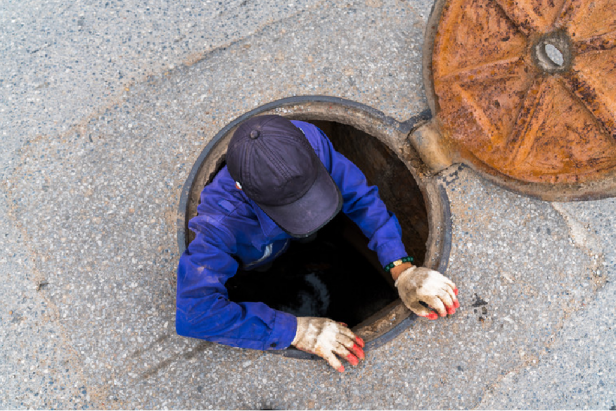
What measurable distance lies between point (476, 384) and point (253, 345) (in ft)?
3.61

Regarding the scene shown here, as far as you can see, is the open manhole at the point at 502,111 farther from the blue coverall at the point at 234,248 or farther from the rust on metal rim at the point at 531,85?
the blue coverall at the point at 234,248

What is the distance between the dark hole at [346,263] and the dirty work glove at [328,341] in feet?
2.69

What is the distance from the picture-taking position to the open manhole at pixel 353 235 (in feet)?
6.88

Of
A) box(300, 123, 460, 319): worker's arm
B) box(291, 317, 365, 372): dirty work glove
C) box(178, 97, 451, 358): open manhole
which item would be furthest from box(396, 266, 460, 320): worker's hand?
box(291, 317, 365, 372): dirty work glove

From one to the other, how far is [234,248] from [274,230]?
0.21 m

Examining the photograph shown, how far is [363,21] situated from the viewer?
233cm

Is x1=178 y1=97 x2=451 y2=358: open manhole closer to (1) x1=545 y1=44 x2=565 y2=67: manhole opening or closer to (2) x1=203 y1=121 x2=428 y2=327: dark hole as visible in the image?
(2) x1=203 y1=121 x2=428 y2=327: dark hole

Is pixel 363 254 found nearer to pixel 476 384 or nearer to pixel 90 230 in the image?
pixel 476 384

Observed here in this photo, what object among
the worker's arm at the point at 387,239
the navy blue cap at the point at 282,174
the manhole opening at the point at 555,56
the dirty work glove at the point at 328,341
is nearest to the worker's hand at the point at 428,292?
the worker's arm at the point at 387,239

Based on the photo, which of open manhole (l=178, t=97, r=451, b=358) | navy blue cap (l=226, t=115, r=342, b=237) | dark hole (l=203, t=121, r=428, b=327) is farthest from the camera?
dark hole (l=203, t=121, r=428, b=327)

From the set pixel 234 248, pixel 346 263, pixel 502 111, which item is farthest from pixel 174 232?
pixel 346 263

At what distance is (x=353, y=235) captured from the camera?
11.7 ft

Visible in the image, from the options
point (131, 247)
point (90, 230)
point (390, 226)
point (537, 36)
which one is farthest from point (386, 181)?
point (90, 230)

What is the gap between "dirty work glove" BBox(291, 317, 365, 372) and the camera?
6.20ft
